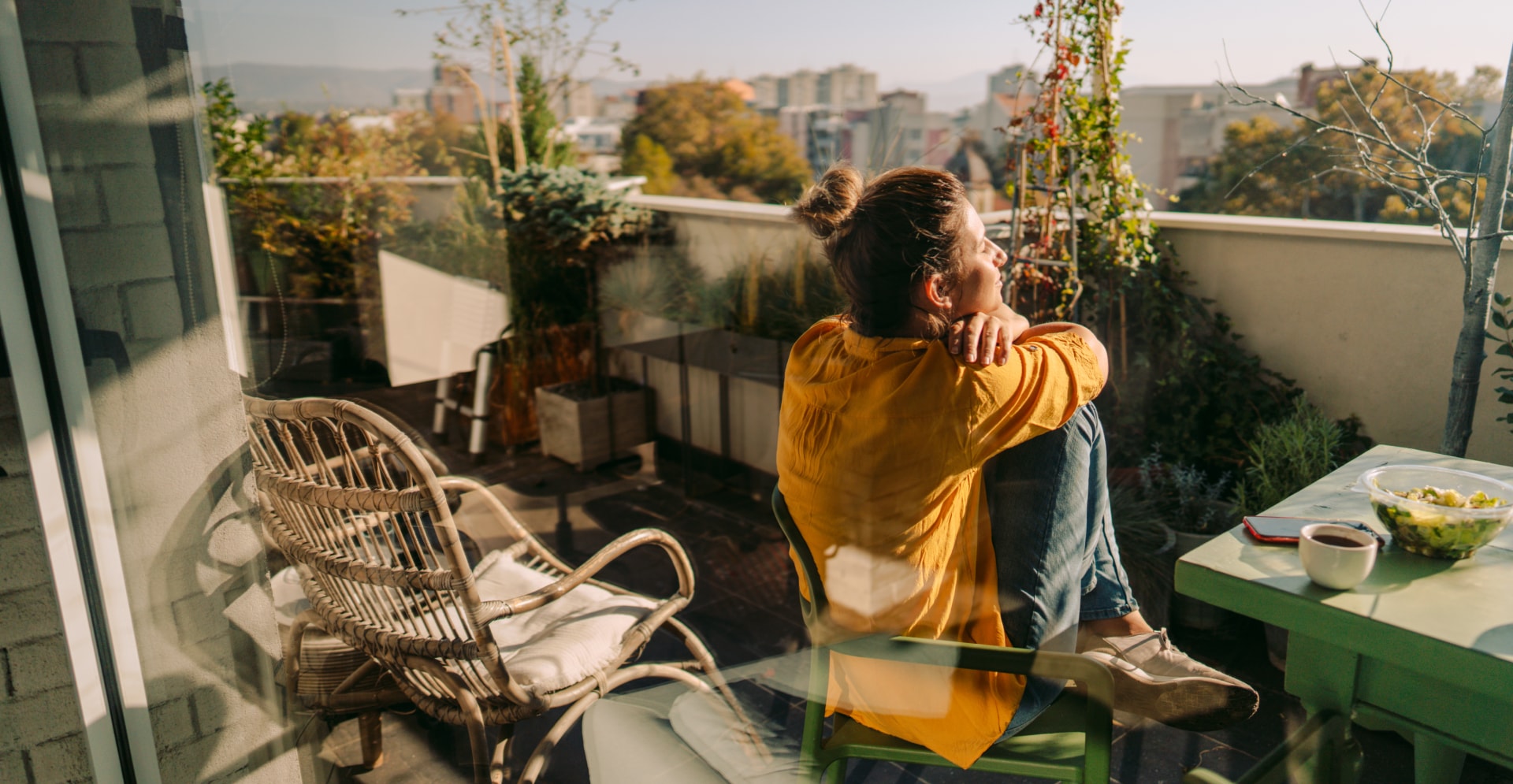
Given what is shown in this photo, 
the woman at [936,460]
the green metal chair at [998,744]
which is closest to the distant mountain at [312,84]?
the woman at [936,460]

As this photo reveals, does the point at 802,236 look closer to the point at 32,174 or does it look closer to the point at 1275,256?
the point at 1275,256

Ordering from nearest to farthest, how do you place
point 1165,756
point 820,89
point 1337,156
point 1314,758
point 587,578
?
point 1314,758 → point 587,578 → point 1165,756 → point 1337,156 → point 820,89

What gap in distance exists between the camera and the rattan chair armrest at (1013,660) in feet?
3.68

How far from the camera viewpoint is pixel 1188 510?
2.58 m

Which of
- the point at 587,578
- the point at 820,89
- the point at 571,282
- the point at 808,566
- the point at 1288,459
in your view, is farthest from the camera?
the point at 571,282

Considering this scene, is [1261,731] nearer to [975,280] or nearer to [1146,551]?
[1146,551]

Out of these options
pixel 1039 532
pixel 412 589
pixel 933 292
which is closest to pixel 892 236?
pixel 933 292

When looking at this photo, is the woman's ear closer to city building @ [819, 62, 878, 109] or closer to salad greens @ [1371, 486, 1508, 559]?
salad greens @ [1371, 486, 1508, 559]

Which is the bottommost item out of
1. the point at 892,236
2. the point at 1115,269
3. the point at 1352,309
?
the point at 1352,309

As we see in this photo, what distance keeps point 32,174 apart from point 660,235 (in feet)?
9.46

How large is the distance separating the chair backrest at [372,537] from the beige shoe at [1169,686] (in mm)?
948

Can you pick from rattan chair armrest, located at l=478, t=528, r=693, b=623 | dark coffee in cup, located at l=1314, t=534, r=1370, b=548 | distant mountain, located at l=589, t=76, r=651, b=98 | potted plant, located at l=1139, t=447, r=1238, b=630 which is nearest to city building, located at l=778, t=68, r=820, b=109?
distant mountain, located at l=589, t=76, r=651, b=98

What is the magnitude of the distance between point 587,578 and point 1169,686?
37.7 inches

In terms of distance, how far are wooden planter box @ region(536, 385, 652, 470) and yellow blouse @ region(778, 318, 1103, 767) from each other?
2548mm
